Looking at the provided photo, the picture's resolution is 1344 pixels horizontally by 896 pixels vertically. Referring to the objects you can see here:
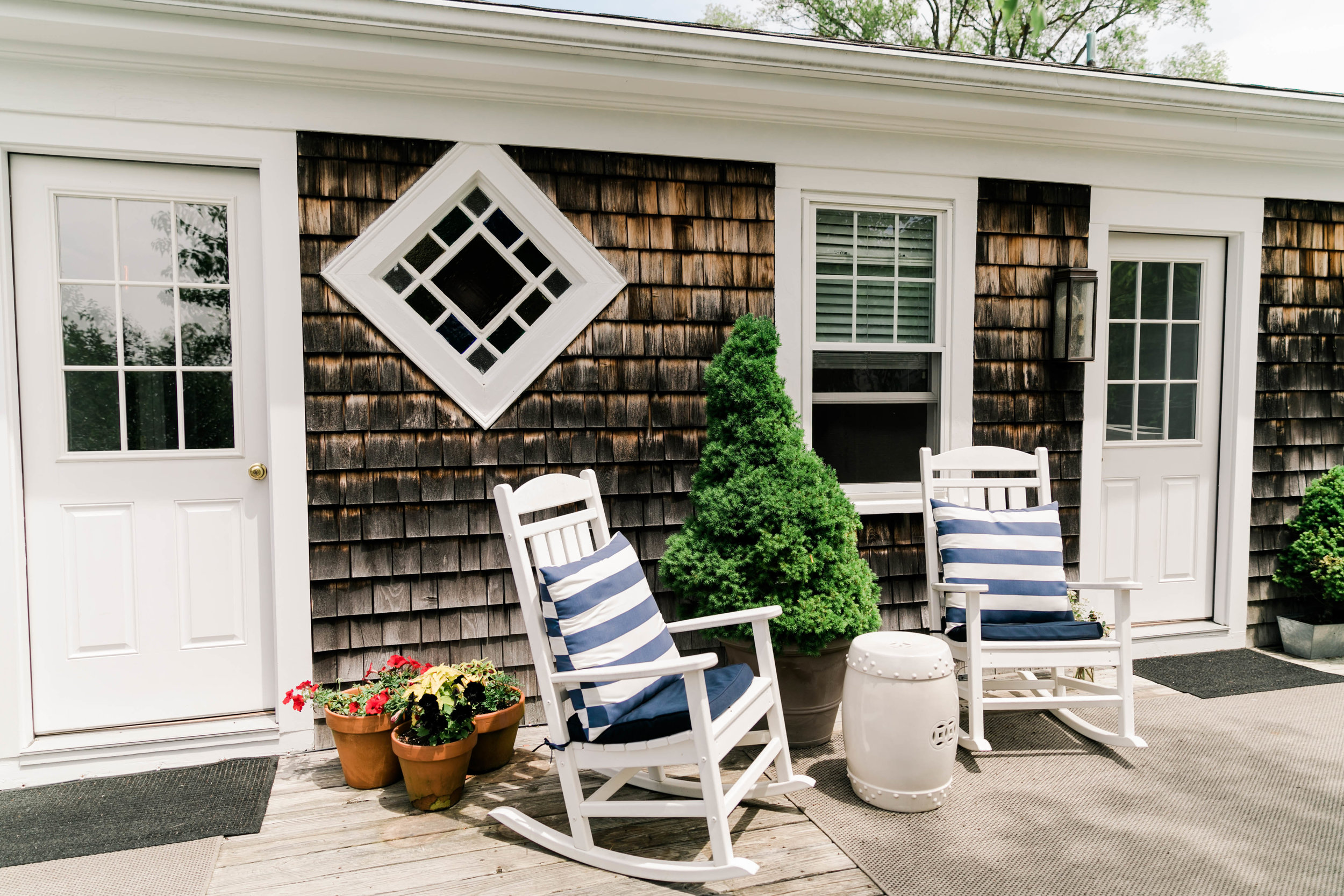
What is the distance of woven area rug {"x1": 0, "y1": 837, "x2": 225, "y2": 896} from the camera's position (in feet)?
6.73

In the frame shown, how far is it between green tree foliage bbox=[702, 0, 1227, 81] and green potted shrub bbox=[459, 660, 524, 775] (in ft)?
41.8

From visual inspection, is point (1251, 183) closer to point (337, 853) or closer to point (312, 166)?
point (312, 166)

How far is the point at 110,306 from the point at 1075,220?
3.97 m

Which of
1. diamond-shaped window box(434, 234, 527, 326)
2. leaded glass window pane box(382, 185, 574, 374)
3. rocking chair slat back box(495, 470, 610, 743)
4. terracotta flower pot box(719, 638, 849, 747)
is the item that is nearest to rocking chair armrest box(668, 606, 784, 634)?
terracotta flower pot box(719, 638, 849, 747)

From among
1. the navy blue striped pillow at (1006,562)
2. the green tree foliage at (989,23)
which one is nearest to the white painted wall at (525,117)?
the navy blue striped pillow at (1006,562)

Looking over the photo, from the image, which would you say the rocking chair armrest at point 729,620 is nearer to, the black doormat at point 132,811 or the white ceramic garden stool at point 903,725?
the white ceramic garden stool at point 903,725

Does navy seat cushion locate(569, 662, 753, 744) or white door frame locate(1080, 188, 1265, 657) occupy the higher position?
white door frame locate(1080, 188, 1265, 657)

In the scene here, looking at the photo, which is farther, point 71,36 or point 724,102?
point 724,102


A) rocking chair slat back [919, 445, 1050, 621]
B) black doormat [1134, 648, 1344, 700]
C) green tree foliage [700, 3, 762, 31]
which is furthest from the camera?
green tree foliage [700, 3, 762, 31]

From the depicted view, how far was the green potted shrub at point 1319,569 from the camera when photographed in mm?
3814

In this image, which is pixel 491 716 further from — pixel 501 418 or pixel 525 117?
pixel 525 117

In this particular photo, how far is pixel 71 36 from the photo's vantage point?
250 cm

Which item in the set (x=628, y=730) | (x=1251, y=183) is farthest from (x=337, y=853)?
(x=1251, y=183)

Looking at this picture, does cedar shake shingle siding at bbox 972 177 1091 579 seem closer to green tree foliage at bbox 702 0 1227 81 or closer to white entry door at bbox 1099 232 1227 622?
white entry door at bbox 1099 232 1227 622
